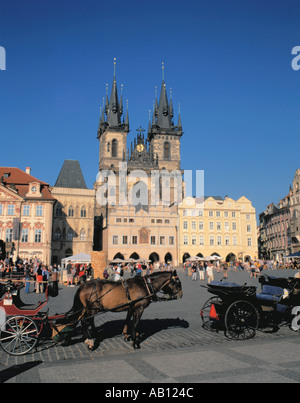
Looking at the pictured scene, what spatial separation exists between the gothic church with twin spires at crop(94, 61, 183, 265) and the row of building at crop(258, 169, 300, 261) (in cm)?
2011

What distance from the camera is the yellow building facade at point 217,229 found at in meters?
56.7

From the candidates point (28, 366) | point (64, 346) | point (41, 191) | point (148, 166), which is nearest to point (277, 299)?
point (64, 346)

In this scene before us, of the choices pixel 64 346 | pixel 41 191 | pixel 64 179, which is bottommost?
pixel 64 346

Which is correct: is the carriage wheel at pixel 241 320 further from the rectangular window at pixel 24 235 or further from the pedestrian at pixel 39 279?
the rectangular window at pixel 24 235

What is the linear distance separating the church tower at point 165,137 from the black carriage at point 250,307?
64577mm

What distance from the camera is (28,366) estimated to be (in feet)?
17.6

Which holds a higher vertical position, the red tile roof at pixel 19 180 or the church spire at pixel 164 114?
the church spire at pixel 164 114

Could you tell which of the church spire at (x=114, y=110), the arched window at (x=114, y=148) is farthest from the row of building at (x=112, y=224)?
the church spire at (x=114, y=110)

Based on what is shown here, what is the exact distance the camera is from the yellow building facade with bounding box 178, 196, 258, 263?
186 feet

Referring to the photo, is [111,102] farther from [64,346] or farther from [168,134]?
[64,346]

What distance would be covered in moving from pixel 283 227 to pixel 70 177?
4116cm

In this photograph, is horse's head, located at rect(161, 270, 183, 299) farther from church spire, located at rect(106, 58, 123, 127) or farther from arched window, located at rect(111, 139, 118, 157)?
church spire, located at rect(106, 58, 123, 127)

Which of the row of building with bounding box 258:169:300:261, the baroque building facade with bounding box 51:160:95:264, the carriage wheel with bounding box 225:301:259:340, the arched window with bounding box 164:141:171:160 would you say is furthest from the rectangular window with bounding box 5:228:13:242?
the row of building with bounding box 258:169:300:261

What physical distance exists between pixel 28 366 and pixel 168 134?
235ft
